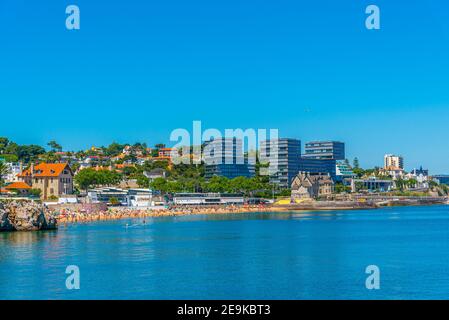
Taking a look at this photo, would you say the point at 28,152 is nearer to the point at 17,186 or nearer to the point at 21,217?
the point at 17,186

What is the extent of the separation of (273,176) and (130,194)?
80941 millimetres

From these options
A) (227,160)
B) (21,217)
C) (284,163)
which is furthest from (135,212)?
(284,163)

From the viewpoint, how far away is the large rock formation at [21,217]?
62844 mm

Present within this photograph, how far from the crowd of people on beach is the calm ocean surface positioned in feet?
104

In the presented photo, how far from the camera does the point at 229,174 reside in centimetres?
18812

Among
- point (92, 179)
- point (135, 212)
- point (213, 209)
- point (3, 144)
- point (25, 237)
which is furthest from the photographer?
point (3, 144)

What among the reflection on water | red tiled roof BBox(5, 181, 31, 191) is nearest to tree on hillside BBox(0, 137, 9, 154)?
red tiled roof BBox(5, 181, 31, 191)

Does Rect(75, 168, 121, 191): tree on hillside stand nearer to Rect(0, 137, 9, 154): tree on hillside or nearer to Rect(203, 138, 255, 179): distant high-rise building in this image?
Rect(0, 137, 9, 154): tree on hillside

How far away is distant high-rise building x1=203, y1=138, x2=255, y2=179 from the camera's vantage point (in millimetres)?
188000

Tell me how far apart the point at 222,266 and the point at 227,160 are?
496 ft

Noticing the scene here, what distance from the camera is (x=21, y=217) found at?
6394cm

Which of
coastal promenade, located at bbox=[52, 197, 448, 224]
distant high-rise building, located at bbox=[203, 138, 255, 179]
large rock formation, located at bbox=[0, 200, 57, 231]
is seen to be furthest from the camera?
distant high-rise building, located at bbox=[203, 138, 255, 179]
